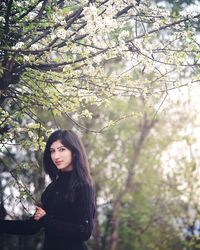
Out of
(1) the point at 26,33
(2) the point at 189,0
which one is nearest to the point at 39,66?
(1) the point at 26,33

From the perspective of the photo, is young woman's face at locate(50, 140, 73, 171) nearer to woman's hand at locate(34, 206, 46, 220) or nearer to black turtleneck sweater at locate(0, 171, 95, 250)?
black turtleneck sweater at locate(0, 171, 95, 250)

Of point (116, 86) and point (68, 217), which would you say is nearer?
point (68, 217)

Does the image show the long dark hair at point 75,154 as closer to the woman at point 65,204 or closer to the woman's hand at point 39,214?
the woman at point 65,204

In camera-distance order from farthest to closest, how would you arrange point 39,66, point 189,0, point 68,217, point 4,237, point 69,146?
point 4,237, point 189,0, point 39,66, point 69,146, point 68,217

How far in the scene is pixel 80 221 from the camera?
9.57 feet

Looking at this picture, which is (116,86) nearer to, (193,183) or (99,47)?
(99,47)

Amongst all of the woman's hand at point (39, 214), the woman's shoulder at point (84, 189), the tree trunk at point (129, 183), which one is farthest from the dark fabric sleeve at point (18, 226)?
the tree trunk at point (129, 183)

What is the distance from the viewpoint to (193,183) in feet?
36.4

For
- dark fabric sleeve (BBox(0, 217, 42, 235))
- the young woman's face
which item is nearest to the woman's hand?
dark fabric sleeve (BBox(0, 217, 42, 235))

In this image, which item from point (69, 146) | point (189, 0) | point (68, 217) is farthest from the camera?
point (189, 0)

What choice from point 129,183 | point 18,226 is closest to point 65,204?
point 18,226

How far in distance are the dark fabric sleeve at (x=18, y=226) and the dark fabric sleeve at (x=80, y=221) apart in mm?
156

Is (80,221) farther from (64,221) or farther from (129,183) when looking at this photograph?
(129,183)

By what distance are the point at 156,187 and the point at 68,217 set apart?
895cm
